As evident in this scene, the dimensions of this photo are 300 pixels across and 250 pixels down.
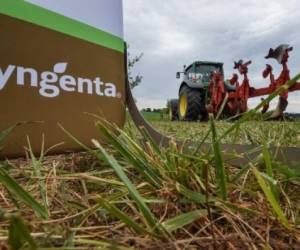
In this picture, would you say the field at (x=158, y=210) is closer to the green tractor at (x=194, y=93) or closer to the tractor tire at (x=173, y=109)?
the green tractor at (x=194, y=93)

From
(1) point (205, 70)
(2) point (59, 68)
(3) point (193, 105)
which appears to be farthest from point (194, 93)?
(2) point (59, 68)

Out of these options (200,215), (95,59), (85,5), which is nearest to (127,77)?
(95,59)

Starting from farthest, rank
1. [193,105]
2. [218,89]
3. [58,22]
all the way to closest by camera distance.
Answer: [193,105] → [218,89] → [58,22]

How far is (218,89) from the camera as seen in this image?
5703 millimetres

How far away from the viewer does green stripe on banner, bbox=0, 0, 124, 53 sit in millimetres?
841

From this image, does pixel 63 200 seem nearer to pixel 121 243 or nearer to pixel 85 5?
pixel 121 243

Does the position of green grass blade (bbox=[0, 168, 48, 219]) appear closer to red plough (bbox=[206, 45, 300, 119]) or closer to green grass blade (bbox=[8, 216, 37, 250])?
green grass blade (bbox=[8, 216, 37, 250])

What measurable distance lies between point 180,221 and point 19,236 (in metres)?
0.19

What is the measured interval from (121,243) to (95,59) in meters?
0.73

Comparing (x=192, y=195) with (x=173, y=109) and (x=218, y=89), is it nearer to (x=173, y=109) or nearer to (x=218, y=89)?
(x=218, y=89)

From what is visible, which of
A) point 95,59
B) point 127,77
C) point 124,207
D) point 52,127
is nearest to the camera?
point 124,207

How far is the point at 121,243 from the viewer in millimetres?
397

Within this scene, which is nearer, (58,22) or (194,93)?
(58,22)

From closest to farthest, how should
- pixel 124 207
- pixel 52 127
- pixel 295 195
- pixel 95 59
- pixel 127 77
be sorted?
1. pixel 124 207
2. pixel 295 195
3. pixel 52 127
4. pixel 95 59
5. pixel 127 77
